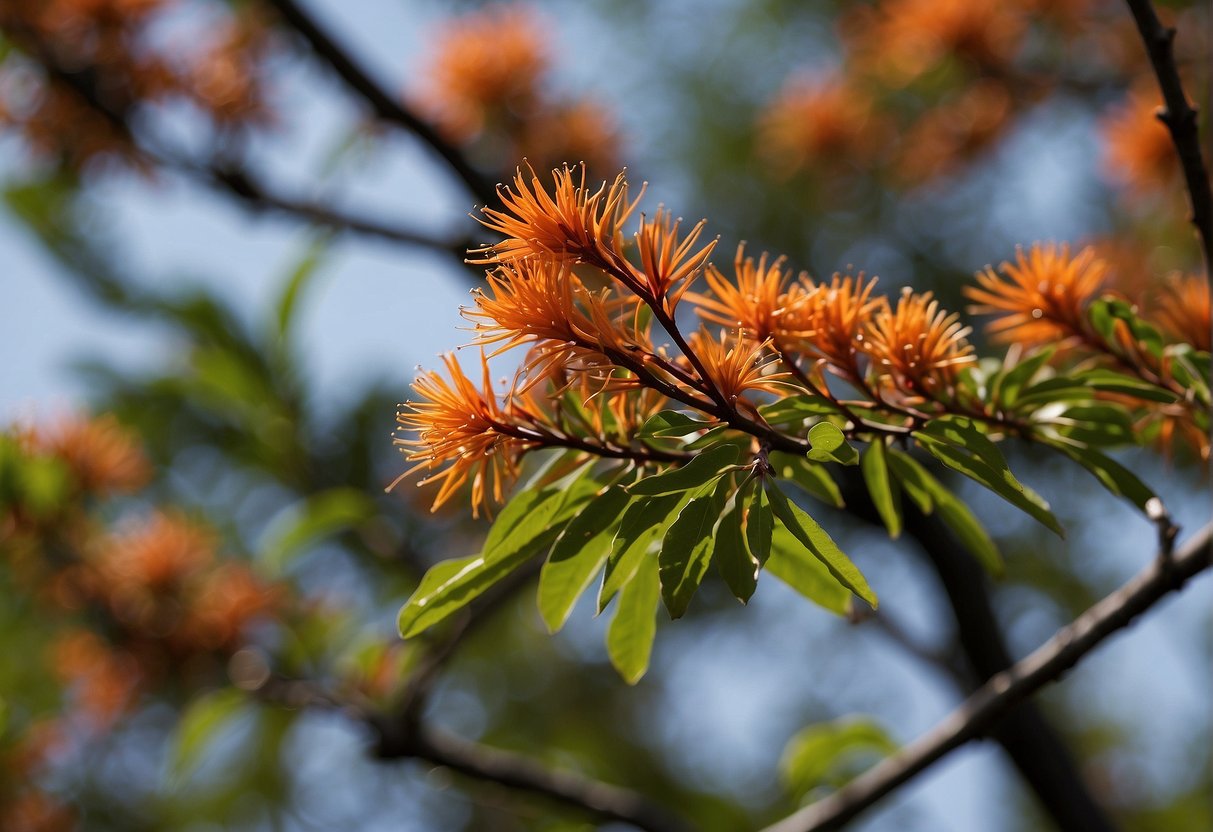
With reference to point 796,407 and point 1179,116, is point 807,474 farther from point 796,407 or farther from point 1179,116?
point 1179,116

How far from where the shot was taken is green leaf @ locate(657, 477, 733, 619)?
2.50ft

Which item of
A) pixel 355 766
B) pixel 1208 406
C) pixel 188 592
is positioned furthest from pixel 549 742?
pixel 1208 406

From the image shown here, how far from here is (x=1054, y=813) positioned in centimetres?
189

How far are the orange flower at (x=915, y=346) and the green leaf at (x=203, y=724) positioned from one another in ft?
4.85

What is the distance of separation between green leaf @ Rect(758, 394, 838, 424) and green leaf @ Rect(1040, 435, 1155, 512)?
0.77 feet

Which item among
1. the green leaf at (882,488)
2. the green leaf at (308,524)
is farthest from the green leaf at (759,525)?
the green leaf at (308,524)

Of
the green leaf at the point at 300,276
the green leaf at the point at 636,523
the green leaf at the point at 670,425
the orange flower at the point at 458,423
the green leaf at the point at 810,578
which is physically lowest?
the green leaf at the point at 636,523

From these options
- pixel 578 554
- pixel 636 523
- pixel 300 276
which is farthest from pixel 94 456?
pixel 636 523

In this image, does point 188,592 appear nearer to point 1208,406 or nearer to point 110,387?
point 110,387

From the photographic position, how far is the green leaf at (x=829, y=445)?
29.4 inches

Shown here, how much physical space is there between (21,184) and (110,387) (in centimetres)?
53

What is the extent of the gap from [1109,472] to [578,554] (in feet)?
1.55

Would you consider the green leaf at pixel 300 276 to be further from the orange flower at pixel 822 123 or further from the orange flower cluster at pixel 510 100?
the orange flower at pixel 822 123

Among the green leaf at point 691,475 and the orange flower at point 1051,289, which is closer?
the green leaf at point 691,475
